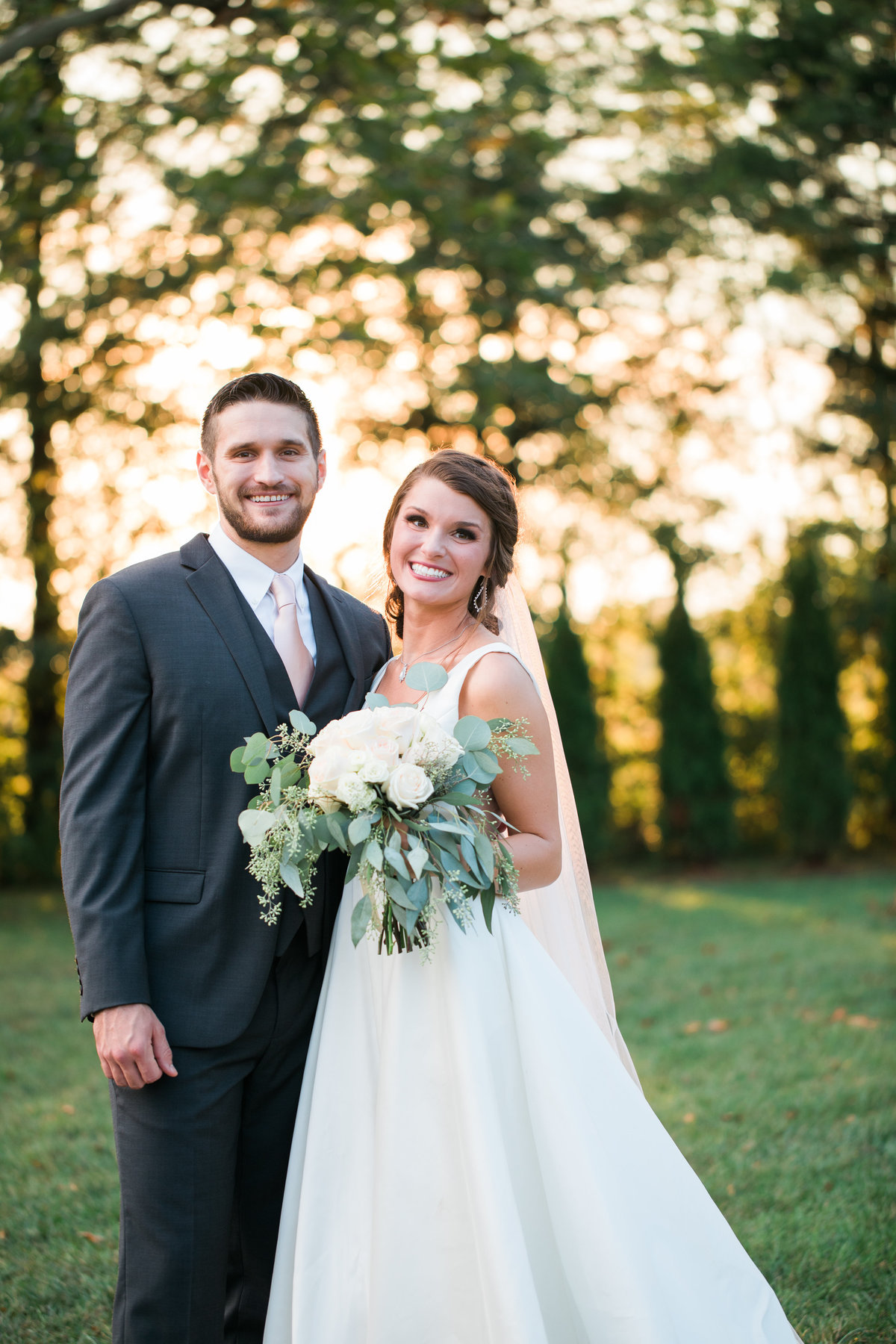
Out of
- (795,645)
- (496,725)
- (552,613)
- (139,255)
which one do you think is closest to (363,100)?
(139,255)

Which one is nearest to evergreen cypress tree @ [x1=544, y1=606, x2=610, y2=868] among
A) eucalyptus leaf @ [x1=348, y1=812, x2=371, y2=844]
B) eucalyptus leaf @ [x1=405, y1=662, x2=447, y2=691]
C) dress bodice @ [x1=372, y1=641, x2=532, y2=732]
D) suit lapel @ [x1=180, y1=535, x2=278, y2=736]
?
dress bodice @ [x1=372, y1=641, x2=532, y2=732]

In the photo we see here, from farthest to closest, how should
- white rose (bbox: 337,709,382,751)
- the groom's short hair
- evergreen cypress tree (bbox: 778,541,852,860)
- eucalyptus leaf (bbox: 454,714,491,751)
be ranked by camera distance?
1. evergreen cypress tree (bbox: 778,541,852,860)
2. the groom's short hair
3. eucalyptus leaf (bbox: 454,714,491,751)
4. white rose (bbox: 337,709,382,751)

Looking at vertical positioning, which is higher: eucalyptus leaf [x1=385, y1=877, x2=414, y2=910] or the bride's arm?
the bride's arm

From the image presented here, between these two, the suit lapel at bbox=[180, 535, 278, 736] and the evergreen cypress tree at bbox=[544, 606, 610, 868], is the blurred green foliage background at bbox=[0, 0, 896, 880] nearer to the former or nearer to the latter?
the evergreen cypress tree at bbox=[544, 606, 610, 868]

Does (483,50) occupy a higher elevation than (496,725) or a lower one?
higher

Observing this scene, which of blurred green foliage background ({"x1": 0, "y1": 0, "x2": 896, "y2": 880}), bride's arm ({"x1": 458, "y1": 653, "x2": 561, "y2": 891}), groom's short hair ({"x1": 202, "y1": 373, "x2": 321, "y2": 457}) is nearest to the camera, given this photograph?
bride's arm ({"x1": 458, "y1": 653, "x2": 561, "y2": 891})

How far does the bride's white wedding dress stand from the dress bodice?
0.52 m

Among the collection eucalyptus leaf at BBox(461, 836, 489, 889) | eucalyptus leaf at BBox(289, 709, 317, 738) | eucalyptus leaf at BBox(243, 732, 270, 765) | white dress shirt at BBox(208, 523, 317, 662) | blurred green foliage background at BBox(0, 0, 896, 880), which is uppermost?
blurred green foliage background at BBox(0, 0, 896, 880)

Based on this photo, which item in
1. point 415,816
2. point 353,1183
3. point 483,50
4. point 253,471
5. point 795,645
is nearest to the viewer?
→ point 415,816

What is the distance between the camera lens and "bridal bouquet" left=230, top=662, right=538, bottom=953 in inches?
92.1

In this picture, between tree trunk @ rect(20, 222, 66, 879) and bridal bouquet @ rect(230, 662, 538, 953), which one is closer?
bridal bouquet @ rect(230, 662, 538, 953)

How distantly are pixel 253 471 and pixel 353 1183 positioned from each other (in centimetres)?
182

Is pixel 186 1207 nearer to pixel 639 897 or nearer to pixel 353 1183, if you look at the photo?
pixel 353 1183

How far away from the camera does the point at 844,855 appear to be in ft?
44.6
